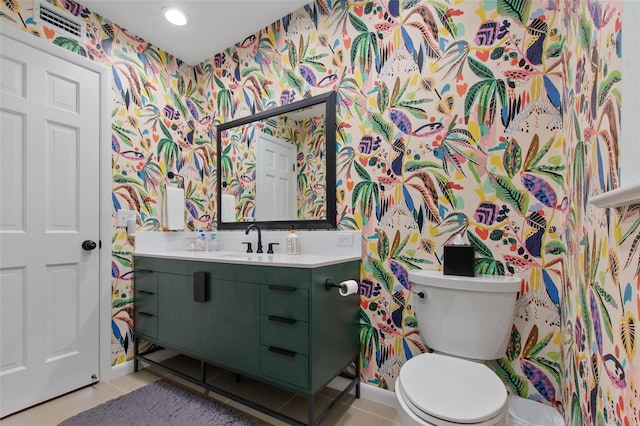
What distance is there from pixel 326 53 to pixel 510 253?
1642 mm

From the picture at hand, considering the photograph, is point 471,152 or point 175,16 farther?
point 175,16

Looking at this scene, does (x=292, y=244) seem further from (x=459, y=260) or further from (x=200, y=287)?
(x=459, y=260)

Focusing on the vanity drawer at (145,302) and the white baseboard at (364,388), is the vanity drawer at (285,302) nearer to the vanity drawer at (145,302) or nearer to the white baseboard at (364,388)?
the white baseboard at (364,388)

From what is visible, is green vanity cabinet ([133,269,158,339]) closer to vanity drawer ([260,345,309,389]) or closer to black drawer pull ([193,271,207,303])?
black drawer pull ([193,271,207,303])

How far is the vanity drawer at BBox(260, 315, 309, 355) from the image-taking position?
4.56 feet

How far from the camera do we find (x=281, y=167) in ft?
6.99

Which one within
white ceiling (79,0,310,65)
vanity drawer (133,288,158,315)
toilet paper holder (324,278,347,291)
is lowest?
vanity drawer (133,288,158,315)

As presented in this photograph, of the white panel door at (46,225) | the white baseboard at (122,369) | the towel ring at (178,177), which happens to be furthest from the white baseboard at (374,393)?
the towel ring at (178,177)

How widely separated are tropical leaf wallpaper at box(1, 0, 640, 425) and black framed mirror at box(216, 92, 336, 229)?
0.11 metres

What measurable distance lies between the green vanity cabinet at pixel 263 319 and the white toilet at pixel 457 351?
0.42 m

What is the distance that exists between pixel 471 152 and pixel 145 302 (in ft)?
7.65

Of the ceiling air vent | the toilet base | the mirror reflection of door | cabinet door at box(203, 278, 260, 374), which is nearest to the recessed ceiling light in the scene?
the ceiling air vent

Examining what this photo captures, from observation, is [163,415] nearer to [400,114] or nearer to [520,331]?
[520,331]

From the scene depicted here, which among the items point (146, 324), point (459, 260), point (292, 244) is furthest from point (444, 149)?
point (146, 324)
